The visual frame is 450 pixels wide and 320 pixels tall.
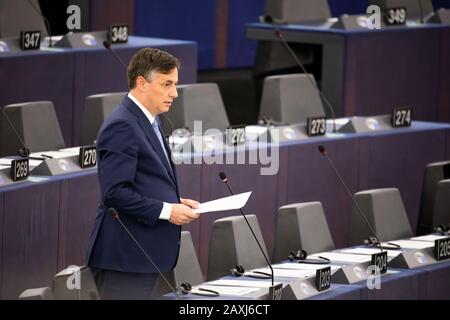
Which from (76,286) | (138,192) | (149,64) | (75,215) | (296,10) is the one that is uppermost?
(149,64)

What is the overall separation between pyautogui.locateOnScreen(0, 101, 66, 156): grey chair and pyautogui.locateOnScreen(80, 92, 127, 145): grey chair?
16 centimetres

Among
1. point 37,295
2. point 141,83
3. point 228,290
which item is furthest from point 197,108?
point 37,295

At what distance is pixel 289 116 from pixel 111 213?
319cm

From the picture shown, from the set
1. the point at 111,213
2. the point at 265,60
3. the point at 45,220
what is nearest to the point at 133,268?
the point at 111,213

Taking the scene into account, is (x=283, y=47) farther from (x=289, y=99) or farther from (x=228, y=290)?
(x=228, y=290)

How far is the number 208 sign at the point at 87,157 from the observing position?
538 centimetres

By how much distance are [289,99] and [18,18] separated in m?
1.55

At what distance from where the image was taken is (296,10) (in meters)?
8.23

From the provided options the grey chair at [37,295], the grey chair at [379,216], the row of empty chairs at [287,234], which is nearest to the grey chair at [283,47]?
the row of empty chairs at [287,234]

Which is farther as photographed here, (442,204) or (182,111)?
(182,111)

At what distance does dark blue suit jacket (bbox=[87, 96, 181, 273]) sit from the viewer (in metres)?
3.73

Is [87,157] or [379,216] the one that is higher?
[87,157]
